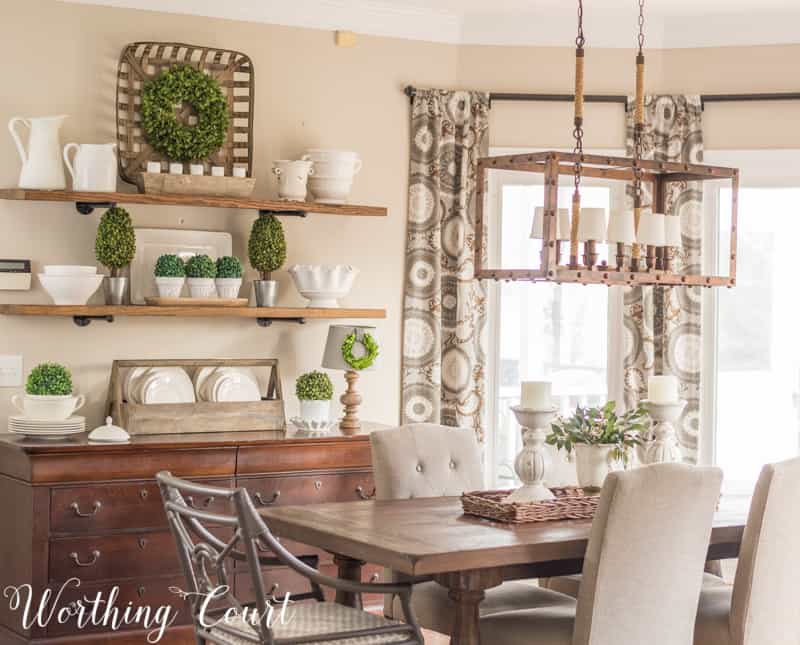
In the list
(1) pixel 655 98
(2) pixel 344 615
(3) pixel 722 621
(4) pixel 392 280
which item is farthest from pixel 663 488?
(1) pixel 655 98

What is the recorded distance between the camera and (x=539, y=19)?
5535 mm

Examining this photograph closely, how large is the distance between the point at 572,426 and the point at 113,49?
249 cm

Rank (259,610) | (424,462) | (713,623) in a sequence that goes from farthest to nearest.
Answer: (424,462) < (713,623) < (259,610)

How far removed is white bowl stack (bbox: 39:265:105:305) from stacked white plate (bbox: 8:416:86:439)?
477 millimetres

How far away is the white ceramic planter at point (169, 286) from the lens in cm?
475

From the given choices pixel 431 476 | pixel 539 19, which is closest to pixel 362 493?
pixel 431 476

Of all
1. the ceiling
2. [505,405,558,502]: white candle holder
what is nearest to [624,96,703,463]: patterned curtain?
the ceiling

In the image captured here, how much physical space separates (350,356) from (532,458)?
5.03 ft

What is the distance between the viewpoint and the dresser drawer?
168 inches

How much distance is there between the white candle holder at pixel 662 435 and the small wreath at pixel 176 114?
83.3 inches

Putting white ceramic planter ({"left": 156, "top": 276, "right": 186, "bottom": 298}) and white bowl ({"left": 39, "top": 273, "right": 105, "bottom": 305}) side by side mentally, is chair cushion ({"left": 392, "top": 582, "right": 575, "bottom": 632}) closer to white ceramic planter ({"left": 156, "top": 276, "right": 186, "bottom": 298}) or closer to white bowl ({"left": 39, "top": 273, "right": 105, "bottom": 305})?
white ceramic planter ({"left": 156, "top": 276, "right": 186, "bottom": 298})

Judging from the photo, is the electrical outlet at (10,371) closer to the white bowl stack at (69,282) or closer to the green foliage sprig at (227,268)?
the white bowl stack at (69,282)

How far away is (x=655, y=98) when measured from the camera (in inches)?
219

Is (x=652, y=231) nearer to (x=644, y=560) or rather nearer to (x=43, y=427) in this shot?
(x=644, y=560)
